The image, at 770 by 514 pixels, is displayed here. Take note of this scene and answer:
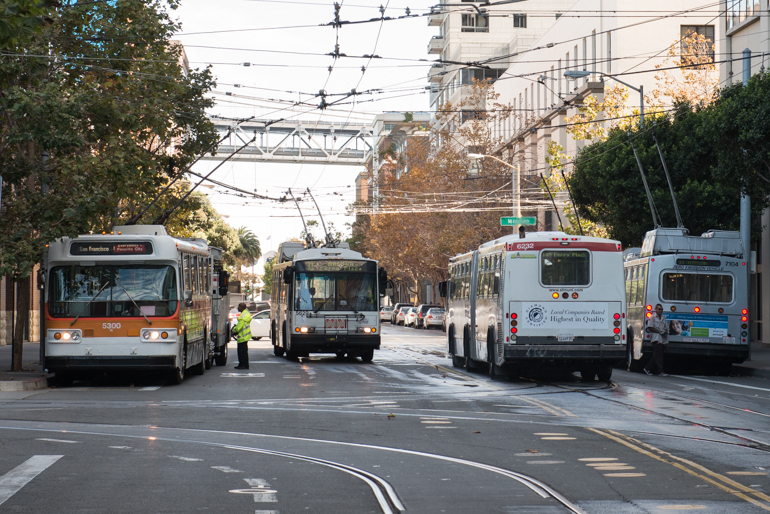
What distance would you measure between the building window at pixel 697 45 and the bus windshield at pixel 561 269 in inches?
818

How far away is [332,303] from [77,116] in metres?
10.5

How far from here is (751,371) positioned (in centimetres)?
2508

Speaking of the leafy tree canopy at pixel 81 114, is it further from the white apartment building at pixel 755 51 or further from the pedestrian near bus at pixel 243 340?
the white apartment building at pixel 755 51

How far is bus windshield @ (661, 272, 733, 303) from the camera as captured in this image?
25.3 m

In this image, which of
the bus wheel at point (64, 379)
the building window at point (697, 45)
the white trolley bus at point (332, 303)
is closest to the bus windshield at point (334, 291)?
the white trolley bus at point (332, 303)

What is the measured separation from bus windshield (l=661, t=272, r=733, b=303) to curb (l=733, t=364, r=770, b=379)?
173 centimetres

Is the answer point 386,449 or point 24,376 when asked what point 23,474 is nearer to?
point 386,449

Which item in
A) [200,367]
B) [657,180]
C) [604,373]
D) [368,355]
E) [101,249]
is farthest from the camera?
[657,180]

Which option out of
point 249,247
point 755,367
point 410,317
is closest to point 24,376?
point 755,367

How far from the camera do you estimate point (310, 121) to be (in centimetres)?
7888

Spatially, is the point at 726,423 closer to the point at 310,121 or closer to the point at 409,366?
the point at 409,366

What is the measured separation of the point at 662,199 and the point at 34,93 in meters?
22.4

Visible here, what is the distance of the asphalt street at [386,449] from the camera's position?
805 cm

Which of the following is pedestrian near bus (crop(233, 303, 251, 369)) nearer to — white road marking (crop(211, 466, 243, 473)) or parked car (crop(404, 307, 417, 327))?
white road marking (crop(211, 466, 243, 473))
